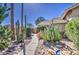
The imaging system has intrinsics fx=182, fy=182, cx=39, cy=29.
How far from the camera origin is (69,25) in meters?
1.89

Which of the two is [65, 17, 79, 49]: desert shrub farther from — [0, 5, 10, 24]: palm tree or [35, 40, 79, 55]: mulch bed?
[0, 5, 10, 24]: palm tree

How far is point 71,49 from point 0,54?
2.43ft

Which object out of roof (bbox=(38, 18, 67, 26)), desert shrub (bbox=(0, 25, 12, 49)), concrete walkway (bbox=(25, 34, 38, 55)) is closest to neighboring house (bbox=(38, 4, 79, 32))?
roof (bbox=(38, 18, 67, 26))

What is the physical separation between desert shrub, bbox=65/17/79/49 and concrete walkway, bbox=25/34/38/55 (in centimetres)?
34

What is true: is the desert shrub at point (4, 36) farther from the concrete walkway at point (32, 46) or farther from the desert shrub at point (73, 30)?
the desert shrub at point (73, 30)

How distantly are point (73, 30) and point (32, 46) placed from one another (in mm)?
461

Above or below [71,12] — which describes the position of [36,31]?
below

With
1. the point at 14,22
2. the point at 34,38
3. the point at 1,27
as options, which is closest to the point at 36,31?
the point at 34,38

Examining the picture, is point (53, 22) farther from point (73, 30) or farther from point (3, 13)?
point (3, 13)

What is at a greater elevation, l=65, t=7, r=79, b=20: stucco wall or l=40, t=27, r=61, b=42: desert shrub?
l=65, t=7, r=79, b=20: stucco wall

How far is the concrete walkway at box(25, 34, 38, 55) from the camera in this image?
1896 mm

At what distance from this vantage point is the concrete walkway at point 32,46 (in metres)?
1.90
